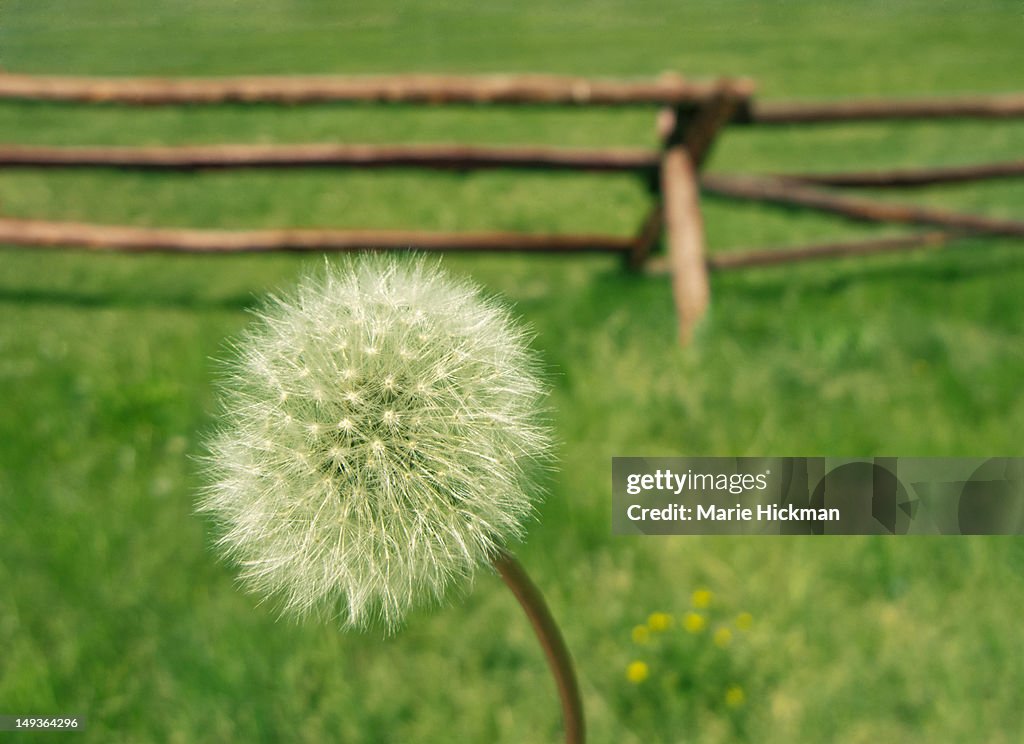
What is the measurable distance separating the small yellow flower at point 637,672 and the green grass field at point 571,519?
30 mm

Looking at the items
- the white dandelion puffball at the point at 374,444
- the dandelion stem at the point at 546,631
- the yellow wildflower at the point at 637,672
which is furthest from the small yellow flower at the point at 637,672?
the white dandelion puffball at the point at 374,444

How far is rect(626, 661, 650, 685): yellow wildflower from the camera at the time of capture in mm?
2449

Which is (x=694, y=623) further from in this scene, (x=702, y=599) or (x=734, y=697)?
(x=734, y=697)

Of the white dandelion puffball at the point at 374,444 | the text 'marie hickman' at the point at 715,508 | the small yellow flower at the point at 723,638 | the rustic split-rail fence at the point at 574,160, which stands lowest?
the small yellow flower at the point at 723,638

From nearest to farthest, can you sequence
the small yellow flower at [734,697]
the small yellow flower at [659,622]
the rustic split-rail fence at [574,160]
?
the small yellow flower at [734,697], the small yellow flower at [659,622], the rustic split-rail fence at [574,160]

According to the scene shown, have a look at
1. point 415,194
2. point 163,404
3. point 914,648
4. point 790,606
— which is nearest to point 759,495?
point 790,606

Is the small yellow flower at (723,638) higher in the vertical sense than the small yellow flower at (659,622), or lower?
lower

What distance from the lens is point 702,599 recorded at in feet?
8.84

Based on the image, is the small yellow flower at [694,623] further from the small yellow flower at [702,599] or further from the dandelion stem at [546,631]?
the dandelion stem at [546,631]

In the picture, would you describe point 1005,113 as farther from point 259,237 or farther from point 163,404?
point 163,404

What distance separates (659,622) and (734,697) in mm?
349

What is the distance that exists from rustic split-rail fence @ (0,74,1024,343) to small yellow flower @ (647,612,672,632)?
1.81 m

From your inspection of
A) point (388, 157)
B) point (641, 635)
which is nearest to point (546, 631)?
point (641, 635)

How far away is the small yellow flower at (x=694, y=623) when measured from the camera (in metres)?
2.58
